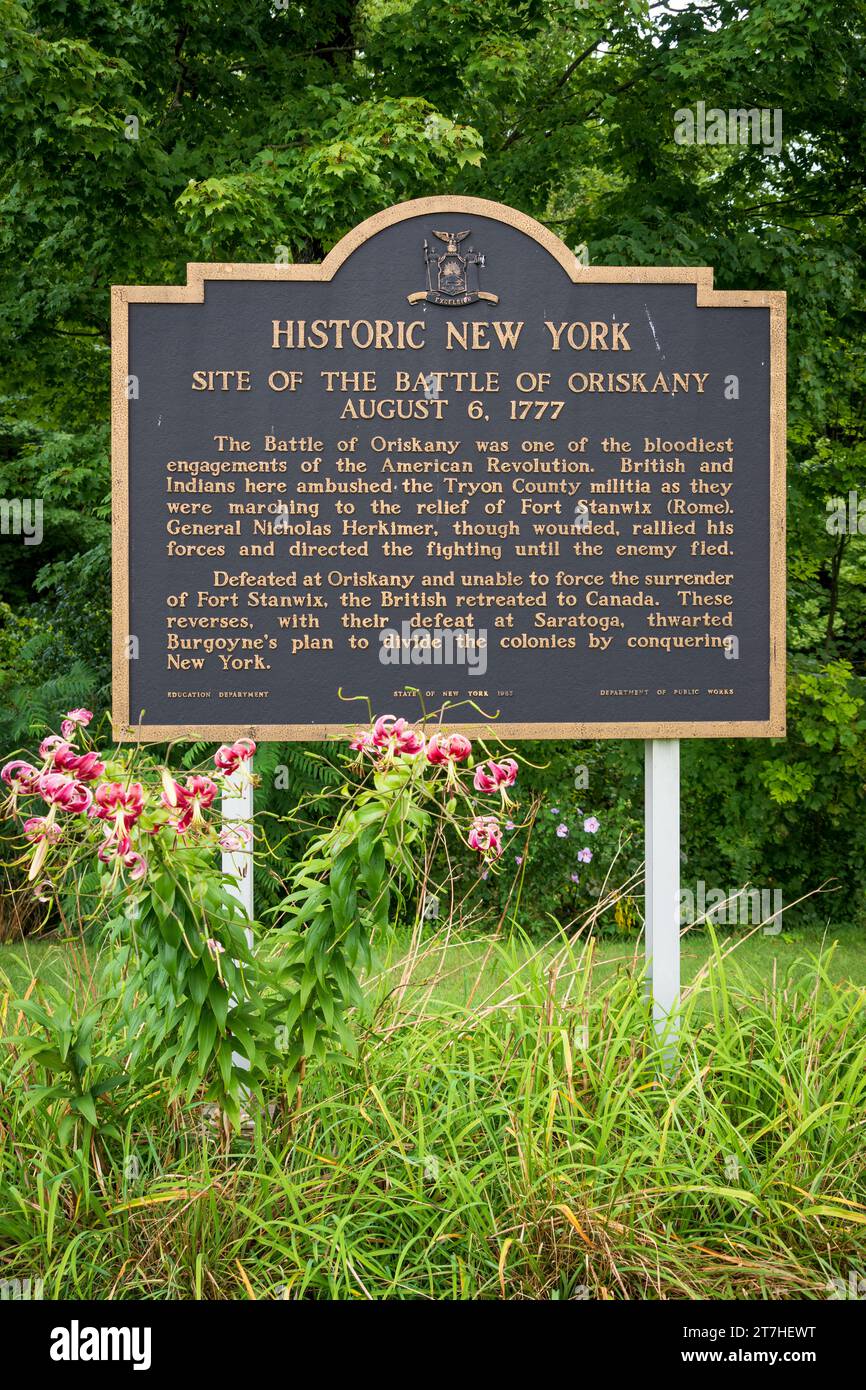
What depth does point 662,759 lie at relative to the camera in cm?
524

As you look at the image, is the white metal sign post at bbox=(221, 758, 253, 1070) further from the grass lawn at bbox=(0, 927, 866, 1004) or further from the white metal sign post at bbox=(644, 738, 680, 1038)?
the white metal sign post at bbox=(644, 738, 680, 1038)

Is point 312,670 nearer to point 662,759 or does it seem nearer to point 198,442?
point 198,442

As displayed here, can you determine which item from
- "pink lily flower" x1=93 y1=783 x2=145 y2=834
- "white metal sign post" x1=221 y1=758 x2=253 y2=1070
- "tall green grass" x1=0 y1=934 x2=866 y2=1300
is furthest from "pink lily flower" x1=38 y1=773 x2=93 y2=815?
"tall green grass" x1=0 y1=934 x2=866 y2=1300

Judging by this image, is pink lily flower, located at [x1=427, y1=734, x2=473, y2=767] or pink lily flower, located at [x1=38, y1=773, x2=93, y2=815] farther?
pink lily flower, located at [x1=427, y1=734, x2=473, y2=767]

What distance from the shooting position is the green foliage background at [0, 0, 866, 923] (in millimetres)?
8352

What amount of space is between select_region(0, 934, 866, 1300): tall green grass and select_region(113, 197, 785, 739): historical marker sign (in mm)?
1295

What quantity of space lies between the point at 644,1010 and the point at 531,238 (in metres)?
3.31

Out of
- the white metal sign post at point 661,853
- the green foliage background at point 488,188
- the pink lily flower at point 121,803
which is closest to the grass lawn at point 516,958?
the white metal sign post at point 661,853

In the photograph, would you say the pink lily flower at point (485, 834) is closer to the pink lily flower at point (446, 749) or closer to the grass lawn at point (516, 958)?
the pink lily flower at point (446, 749)

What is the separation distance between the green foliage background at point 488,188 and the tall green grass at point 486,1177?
4180 millimetres

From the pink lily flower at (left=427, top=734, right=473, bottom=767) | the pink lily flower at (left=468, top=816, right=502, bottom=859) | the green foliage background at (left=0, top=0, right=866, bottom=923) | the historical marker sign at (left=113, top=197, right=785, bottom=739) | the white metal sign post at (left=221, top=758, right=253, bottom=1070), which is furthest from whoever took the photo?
the green foliage background at (left=0, top=0, right=866, bottom=923)

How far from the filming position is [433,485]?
5.05 metres

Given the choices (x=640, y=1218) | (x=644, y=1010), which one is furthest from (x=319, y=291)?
(x=640, y=1218)

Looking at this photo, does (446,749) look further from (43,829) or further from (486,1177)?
Result: (486,1177)
